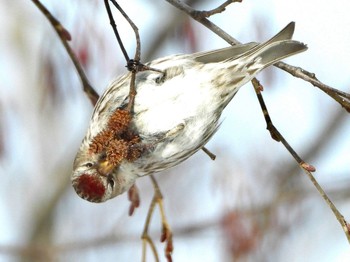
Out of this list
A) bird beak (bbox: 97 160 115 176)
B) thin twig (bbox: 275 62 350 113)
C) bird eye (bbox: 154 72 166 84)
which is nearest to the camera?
thin twig (bbox: 275 62 350 113)

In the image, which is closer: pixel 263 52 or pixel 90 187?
pixel 90 187

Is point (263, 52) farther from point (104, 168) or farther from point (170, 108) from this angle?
point (104, 168)

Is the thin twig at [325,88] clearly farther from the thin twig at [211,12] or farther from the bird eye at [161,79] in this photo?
the bird eye at [161,79]

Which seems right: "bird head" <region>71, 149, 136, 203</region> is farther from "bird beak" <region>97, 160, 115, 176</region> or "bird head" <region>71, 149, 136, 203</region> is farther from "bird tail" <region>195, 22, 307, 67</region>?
"bird tail" <region>195, 22, 307, 67</region>

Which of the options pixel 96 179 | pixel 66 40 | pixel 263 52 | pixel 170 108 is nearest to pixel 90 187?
pixel 96 179

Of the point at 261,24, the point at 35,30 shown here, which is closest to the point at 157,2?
the point at 261,24

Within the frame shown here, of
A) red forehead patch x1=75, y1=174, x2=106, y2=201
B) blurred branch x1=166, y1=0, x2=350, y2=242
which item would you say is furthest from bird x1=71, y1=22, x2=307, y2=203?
blurred branch x1=166, y1=0, x2=350, y2=242

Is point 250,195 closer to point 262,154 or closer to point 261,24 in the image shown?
point 261,24
